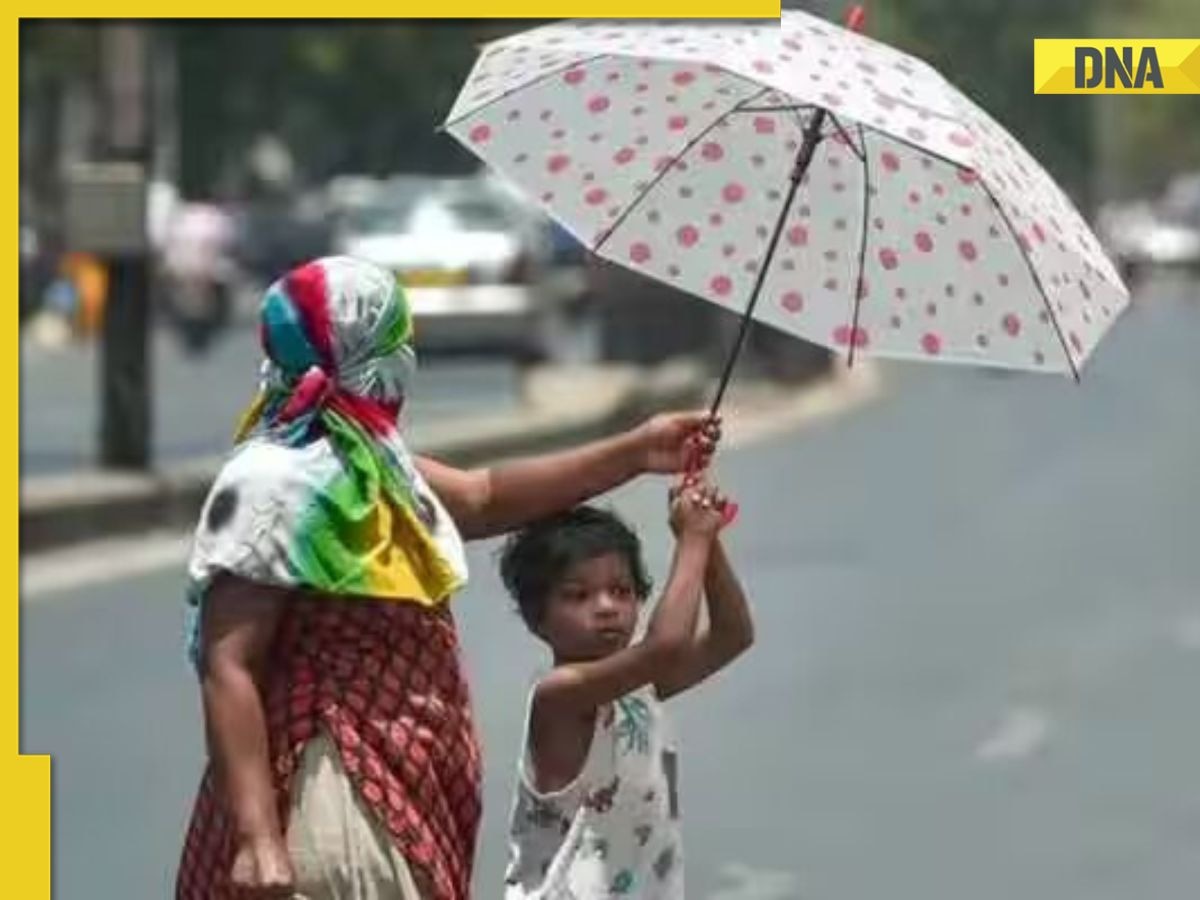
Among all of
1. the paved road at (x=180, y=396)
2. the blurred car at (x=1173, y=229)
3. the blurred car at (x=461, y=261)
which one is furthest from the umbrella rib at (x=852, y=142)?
the blurred car at (x=1173, y=229)

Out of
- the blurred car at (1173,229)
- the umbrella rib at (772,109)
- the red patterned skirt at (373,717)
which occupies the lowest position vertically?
the red patterned skirt at (373,717)

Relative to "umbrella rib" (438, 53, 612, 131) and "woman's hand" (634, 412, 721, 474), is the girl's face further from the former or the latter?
"umbrella rib" (438, 53, 612, 131)

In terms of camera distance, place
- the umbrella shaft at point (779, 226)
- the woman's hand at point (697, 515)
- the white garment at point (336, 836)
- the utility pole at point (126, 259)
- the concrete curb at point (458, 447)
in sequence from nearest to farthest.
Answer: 1. the white garment at point (336, 836)
2. the woman's hand at point (697, 515)
3. the umbrella shaft at point (779, 226)
4. the concrete curb at point (458, 447)
5. the utility pole at point (126, 259)

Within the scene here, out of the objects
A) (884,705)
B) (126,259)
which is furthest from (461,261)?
(884,705)

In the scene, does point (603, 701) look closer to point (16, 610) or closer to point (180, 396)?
point (16, 610)

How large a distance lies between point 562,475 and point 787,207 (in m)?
0.52

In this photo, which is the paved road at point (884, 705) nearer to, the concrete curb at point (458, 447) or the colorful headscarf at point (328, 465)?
the concrete curb at point (458, 447)

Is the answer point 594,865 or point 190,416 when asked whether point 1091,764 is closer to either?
point 594,865

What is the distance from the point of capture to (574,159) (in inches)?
223

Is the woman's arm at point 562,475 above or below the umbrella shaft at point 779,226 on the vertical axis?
below

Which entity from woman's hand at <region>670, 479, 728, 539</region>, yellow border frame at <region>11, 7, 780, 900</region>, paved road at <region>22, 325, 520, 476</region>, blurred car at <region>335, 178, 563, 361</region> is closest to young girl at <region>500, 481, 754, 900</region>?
woman's hand at <region>670, 479, 728, 539</region>

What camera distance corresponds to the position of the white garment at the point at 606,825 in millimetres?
5098

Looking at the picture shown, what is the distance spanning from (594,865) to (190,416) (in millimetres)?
24264

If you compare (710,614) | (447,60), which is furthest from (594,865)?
(447,60)
